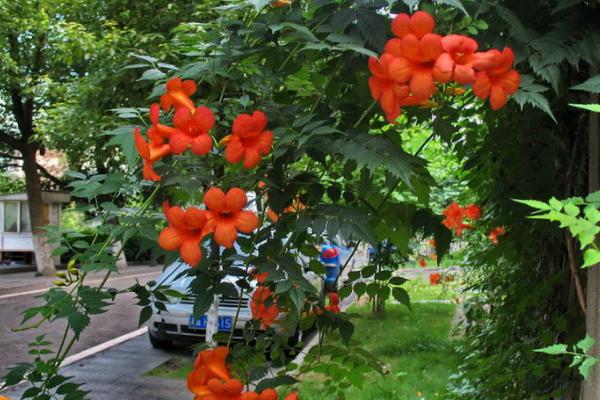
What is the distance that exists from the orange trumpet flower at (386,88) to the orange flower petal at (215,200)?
0.38 metres

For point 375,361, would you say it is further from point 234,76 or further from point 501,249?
point 234,76

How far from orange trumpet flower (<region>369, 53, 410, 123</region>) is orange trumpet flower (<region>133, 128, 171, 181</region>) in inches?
18.5

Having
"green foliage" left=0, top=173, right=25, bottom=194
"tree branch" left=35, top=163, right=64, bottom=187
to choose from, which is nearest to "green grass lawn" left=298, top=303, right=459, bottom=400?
"tree branch" left=35, top=163, right=64, bottom=187

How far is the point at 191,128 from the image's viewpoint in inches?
51.8

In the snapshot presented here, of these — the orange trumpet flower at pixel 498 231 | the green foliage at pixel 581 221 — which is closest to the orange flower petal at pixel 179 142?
the green foliage at pixel 581 221

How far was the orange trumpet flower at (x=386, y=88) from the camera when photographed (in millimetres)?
1192

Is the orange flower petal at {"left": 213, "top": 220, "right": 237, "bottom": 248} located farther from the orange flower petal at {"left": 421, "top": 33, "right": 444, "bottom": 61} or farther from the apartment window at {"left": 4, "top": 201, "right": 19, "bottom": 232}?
the apartment window at {"left": 4, "top": 201, "right": 19, "bottom": 232}

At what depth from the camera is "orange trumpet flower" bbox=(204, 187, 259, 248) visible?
4.19 feet

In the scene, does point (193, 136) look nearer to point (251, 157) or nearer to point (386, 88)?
point (251, 157)

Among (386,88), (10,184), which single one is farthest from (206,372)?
(10,184)

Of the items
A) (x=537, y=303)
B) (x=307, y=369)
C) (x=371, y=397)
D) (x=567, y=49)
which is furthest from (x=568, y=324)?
(x=371, y=397)

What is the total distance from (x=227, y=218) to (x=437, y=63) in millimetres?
537

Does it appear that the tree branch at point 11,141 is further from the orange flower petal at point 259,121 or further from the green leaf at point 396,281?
the orange flower petal at point 259,121

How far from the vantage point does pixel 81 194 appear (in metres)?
1.74
